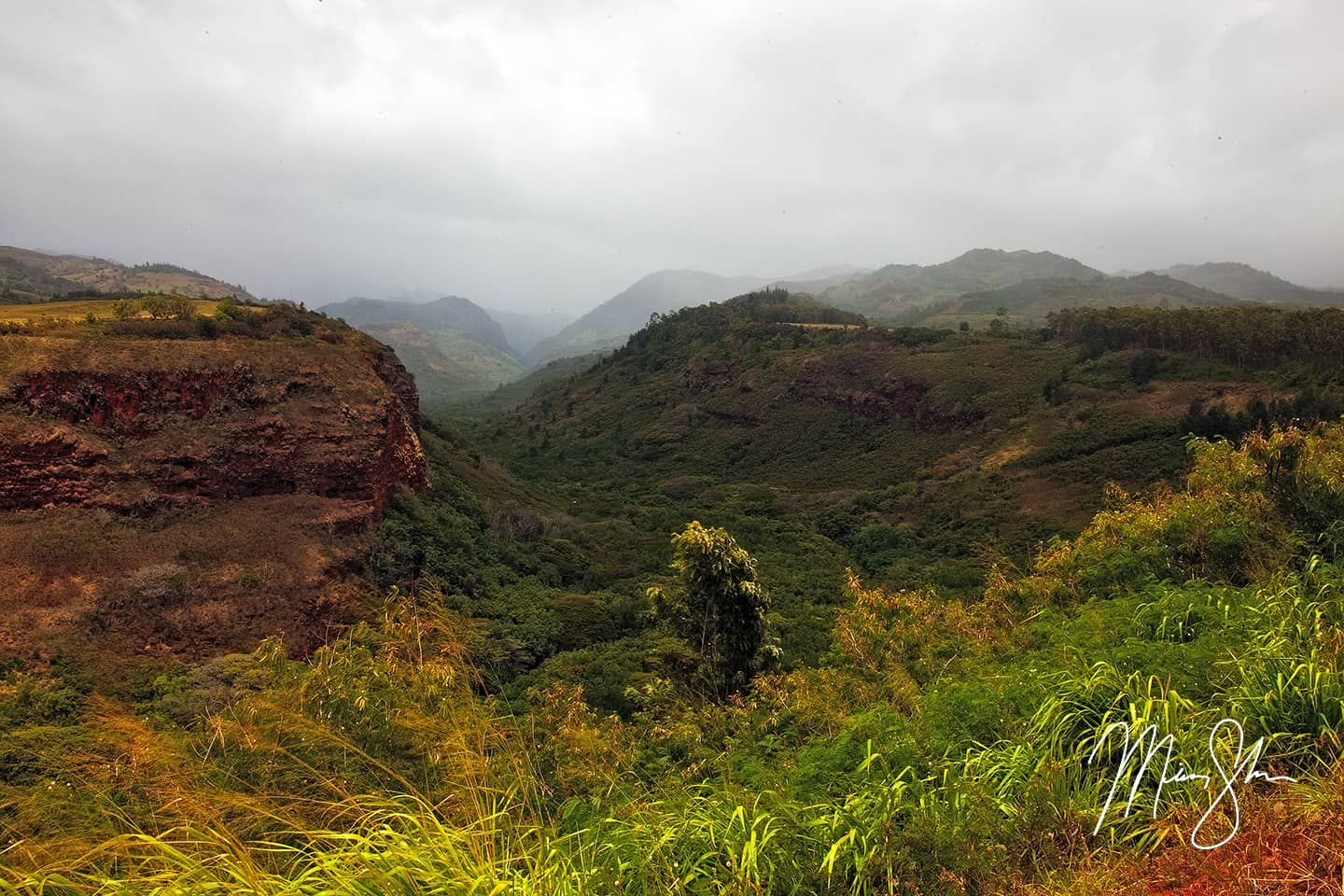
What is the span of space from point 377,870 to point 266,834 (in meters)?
1.04

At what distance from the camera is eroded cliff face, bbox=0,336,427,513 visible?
80.4 ft

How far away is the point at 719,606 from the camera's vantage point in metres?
13.9

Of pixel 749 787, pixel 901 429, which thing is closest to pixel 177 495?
pixel 749 787

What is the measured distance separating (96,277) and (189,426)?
183490 mm

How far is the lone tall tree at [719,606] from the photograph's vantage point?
13602 millimetres

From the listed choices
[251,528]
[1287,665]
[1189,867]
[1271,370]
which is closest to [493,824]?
[1189,867]

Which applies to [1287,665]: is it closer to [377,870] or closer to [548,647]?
[377,870]

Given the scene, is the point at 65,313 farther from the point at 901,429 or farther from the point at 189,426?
the point at 901,429

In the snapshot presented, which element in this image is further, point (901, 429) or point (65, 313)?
point (901, 429)

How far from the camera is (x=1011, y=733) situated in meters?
4.37
